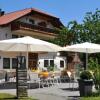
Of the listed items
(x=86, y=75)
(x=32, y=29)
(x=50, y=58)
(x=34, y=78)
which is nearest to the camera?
(x=86, y=75)

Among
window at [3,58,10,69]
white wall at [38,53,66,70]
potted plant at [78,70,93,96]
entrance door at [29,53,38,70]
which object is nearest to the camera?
potted plant at [78,70,93,96]

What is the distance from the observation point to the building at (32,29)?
43.6 m

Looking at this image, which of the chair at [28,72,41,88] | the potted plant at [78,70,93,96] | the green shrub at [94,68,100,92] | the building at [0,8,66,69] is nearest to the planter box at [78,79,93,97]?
the potted plant at [78,70,93,96]

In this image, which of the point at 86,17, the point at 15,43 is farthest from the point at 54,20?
the point at 15,43

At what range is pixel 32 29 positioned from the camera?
4581 centimetres

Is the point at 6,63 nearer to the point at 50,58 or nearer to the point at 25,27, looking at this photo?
the point at 25,27

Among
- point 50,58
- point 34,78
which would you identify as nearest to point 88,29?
point 50,58

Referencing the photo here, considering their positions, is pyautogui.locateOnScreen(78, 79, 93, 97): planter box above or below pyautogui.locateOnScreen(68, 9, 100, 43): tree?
below

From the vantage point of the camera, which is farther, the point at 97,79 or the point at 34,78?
the point at 34,78

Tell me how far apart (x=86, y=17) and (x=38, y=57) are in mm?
7528

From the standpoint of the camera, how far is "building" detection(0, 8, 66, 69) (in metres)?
43.6

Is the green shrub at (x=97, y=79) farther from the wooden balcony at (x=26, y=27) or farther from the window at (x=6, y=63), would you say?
the wooden balcony at (x=26, y=27)

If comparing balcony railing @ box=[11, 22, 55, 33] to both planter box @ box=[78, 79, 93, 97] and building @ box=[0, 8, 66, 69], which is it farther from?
planter box @ box=[78, 79, 93, 97]

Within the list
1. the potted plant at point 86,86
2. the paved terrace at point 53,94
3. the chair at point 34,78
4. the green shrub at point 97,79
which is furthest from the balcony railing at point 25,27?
the potted plant at point 86,86
